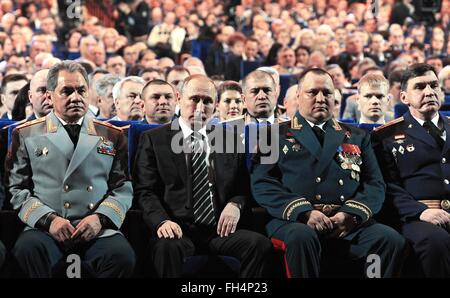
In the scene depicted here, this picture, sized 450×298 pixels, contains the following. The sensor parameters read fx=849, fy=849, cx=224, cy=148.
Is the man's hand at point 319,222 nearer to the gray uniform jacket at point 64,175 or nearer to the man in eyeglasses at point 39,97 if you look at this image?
the gray uniform jacket at point 64,175

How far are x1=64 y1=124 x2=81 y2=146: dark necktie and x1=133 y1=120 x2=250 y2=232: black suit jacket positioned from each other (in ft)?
1.07

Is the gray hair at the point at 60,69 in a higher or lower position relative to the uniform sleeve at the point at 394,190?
higher

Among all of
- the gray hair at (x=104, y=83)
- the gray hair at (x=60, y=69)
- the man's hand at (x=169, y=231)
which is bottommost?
the man's hand at (x=169, y=231)

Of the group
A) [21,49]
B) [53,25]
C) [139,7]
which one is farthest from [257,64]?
[139,7]

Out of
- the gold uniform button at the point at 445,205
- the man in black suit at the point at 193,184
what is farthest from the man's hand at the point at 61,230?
the gold uniform button at the point at 445,205

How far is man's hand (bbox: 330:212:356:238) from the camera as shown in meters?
4.03

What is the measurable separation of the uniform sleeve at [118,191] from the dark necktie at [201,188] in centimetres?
33

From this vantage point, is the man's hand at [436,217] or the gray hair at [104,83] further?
the gray hair at [104,83]

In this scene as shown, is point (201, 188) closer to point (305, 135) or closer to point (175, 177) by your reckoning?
point (175, 177)

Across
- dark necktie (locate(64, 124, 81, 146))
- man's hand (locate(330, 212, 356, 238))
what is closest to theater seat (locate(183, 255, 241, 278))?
man's hand (locate(330, 212, 356, 238))

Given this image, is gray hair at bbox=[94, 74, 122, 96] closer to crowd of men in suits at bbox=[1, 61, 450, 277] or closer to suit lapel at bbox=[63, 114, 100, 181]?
crowd of men in suits at bbox=[1, 61, 450, 277]

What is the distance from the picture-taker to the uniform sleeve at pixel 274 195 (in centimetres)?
404

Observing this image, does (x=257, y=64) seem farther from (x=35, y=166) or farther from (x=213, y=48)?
(x=35, y=166)
